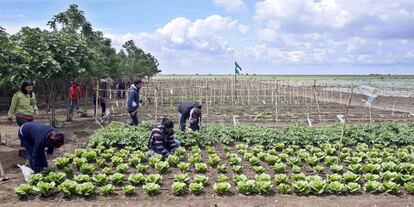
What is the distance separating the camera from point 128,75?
4038 centimetres

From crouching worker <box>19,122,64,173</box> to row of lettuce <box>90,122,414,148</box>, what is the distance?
2.67 meters

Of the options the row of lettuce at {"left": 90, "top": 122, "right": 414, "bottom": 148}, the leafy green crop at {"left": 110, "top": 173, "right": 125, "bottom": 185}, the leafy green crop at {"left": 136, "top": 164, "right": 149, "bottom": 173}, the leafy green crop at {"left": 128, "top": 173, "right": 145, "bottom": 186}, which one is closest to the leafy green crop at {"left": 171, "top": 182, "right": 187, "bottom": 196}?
the leafy green crop at {"left": 128, "top": 173, "right": 145, "bottom": 186}

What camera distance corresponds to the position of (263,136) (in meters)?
10.5

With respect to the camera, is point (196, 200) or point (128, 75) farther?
point (128, 75)

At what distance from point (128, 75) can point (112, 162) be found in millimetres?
32676

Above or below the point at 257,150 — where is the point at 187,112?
above

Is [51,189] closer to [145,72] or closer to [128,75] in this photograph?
[128,75]

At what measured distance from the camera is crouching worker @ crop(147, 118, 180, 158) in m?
8.51

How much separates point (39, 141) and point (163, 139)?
2.78m

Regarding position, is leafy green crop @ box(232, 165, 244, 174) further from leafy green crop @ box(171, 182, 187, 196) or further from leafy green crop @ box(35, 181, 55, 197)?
leafy green crop @ box(35, 181, 55, 197)

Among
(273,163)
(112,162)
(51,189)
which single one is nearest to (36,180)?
(51,189)

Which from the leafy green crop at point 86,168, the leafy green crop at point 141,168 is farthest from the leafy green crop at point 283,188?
the leafy green crop at point 86,168

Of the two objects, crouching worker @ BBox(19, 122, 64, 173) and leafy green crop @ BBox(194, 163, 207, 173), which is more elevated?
crouching worker @ BBox(19, 122, 64, 173)

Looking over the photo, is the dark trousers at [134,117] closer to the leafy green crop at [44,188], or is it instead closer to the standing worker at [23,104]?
the standing worker at [23,104]
